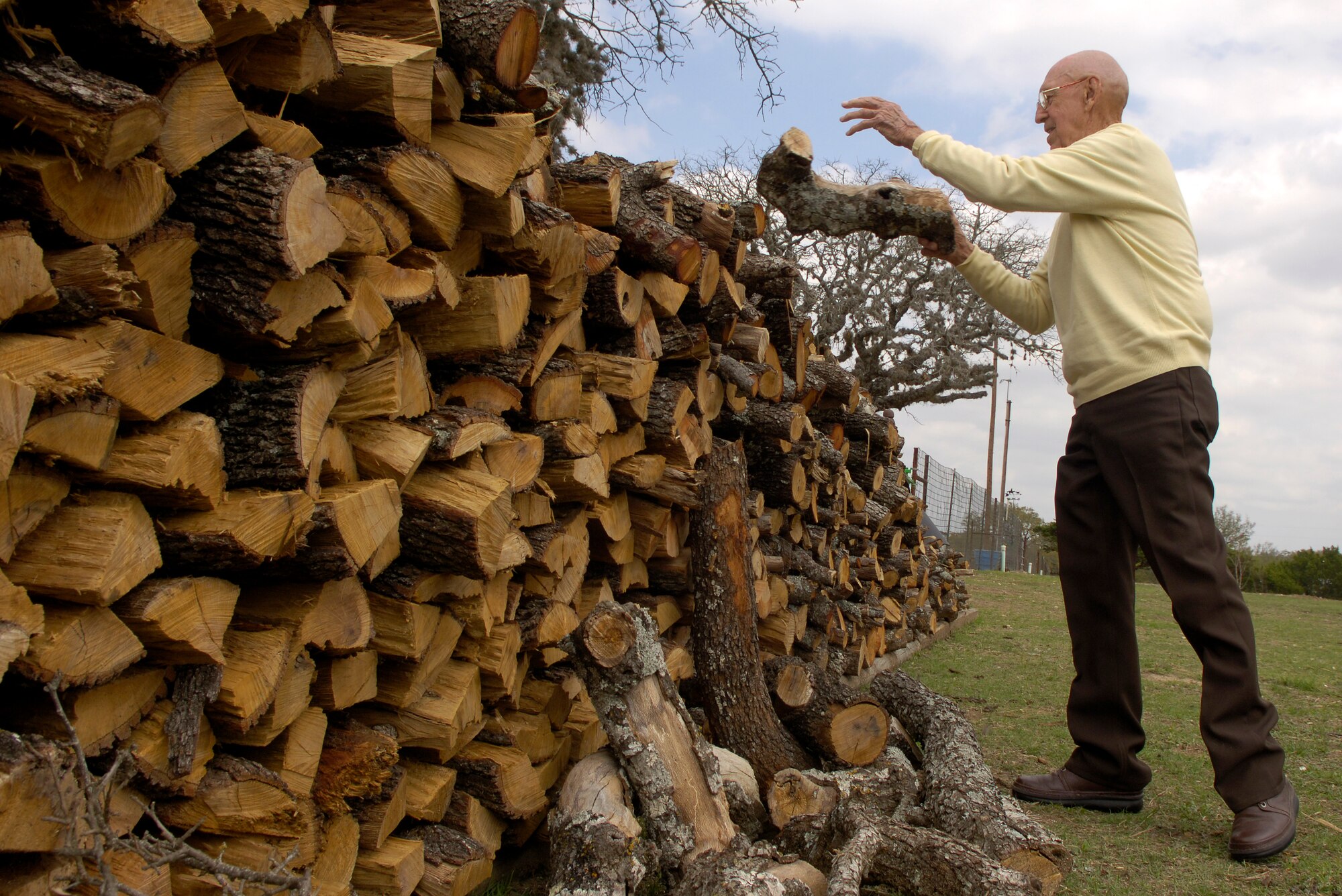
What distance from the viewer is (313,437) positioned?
1.64 metres

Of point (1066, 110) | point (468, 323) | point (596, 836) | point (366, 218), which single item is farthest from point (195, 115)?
point (1066, 110)

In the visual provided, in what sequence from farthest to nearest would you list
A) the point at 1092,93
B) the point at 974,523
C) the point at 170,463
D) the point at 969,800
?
the point at 974,523
the point at 1092,93
the point at 969,800
the point at 170,463

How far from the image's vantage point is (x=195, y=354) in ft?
4.95

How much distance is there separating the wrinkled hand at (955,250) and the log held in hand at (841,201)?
0.09 feet

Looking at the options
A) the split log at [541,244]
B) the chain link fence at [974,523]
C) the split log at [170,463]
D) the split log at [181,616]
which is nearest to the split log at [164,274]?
the split log at [170,463]

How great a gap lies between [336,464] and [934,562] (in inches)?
251

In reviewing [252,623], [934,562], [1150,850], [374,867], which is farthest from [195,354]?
[934,562]

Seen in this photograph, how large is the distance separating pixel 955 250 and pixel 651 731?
7.01 feet

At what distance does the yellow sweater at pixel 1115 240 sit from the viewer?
9.23 ft

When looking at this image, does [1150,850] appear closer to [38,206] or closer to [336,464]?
[336,464]

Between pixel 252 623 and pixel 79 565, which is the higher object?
pixel 79 565

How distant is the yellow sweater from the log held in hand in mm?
450

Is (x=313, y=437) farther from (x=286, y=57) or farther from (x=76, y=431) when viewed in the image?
(x=286, y=57)

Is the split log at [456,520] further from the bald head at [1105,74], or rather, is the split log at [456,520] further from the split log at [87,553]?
the bald head at [1105,74]
